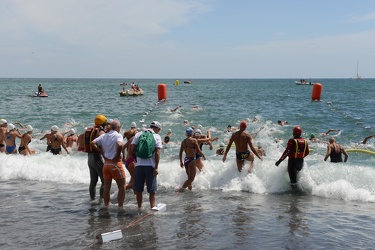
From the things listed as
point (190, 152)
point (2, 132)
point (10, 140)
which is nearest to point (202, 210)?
point (190, 152)

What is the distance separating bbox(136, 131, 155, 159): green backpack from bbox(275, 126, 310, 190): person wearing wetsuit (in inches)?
136

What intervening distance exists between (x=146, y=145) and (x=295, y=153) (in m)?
3.84

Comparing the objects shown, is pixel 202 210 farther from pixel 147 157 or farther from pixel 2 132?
pixel 2 132

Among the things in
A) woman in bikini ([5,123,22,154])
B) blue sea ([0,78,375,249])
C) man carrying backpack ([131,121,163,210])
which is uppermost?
man carrying backpack ([131,121,163,210])

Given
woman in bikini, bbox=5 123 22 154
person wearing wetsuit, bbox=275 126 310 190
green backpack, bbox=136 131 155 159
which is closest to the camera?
green backpack, bbox=136 131 155 159

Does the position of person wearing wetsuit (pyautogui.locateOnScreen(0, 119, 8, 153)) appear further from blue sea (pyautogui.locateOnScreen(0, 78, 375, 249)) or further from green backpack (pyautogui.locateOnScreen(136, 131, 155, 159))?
green backpack (pyautogui.locateOnScreen(136, 131, 155, 159))

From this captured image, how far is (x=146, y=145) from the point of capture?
23.3 feet

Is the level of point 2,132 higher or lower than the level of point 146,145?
lower

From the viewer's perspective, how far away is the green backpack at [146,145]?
710 centimetres

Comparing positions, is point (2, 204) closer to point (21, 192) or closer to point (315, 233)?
point (21, 192)

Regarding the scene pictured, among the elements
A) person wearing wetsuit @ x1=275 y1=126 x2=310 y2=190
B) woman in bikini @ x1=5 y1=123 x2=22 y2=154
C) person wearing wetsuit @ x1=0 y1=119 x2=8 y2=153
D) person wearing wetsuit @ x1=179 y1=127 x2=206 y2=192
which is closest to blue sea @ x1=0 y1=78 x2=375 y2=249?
person wearing wetsuit @ x1=275 y1=126 x2=310 y2=190

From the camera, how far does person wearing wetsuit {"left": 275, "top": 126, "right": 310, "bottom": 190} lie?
9.09 metres

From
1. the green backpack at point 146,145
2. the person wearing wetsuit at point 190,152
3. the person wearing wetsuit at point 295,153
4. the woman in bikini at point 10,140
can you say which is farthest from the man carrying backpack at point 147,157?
the woman in bikini at point 10,140

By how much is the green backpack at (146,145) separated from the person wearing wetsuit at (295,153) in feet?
11.3
